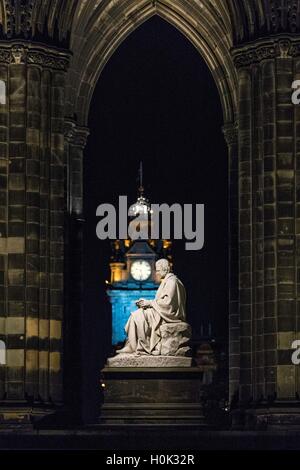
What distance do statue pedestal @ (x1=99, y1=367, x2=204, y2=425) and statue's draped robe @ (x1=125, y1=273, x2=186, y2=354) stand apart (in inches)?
27.5

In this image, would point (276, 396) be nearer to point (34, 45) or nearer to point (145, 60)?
point (34, 45)

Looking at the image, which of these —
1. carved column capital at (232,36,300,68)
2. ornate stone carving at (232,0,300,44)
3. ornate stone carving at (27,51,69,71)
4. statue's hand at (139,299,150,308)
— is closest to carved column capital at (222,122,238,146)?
ornate stone carving at (232,0,300,44)

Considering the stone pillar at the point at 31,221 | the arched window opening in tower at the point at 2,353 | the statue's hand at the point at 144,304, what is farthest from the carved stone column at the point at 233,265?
the arched window opening in tower at the point at 2,353

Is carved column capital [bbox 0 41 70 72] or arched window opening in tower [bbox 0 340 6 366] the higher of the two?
carved column capital [bbox 0 41 70 72]

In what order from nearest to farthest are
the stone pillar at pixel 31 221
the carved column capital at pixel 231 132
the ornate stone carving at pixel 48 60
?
the stone pillar at pixel 31 221 < the ornate stone carving at pixel 48 60 < the carved column capital at pixel 231 132

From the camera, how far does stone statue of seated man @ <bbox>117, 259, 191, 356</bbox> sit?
5072 centimetres

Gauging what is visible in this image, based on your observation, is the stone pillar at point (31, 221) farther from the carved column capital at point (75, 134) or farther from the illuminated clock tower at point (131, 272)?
the illuminated clock tower at point (131, 272)

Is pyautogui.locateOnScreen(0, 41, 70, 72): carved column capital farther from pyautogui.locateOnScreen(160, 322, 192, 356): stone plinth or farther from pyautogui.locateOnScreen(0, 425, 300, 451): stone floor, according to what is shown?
pyautogui.locateOnScreen(0, 425, 300, 451): stone floor

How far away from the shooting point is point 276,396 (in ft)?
159

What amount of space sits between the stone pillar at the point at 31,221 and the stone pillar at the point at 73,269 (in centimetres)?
617

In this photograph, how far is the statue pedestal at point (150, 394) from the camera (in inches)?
1969

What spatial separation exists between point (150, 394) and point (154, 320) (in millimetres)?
1736

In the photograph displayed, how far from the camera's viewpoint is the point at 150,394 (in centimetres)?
5025

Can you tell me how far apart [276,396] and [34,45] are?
9414 millimetres
